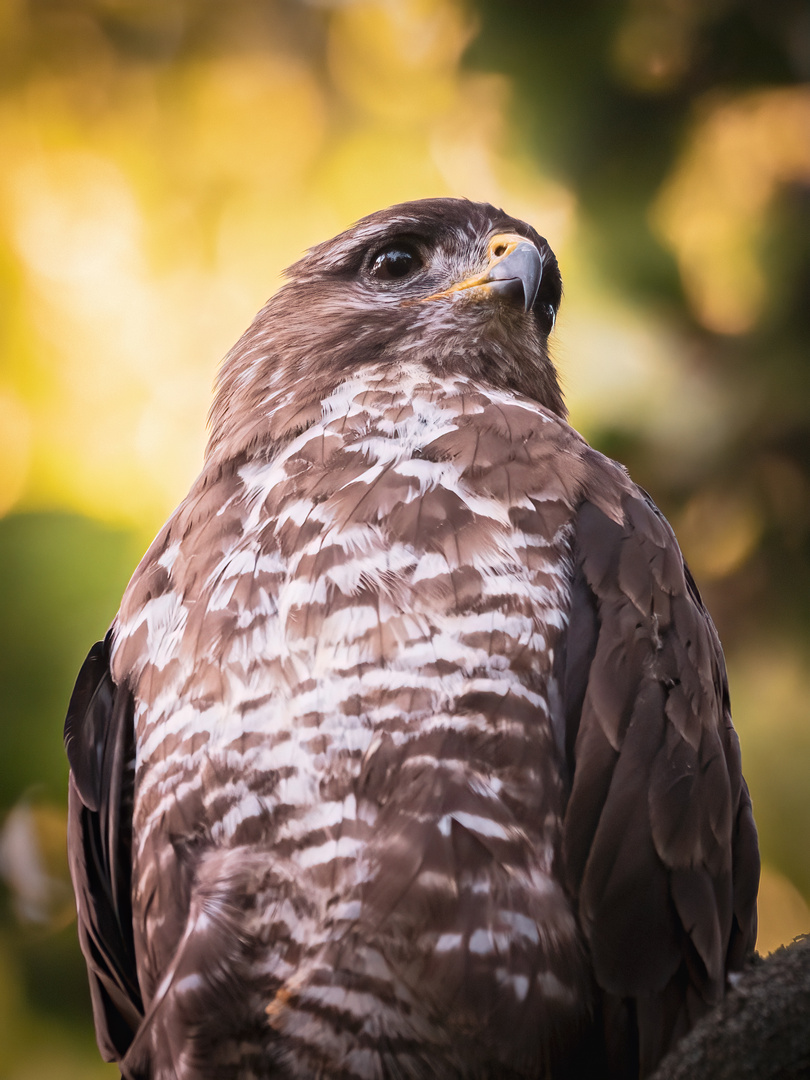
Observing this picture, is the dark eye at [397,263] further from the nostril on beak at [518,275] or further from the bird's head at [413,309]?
the nostril on beak at [518,275]

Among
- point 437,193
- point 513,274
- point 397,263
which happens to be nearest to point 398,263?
point 397,263

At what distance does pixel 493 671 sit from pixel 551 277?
1.42 metres

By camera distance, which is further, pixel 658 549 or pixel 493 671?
pixel 658 549

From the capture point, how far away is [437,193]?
3.57m

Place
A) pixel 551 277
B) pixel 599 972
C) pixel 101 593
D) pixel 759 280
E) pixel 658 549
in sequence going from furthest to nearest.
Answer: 1. pixel 759 280
2. pixel 101 593
3. pixel 551 277
4. pixel 658 549
5. pixel 599 972

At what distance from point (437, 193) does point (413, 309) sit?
4.57 ft

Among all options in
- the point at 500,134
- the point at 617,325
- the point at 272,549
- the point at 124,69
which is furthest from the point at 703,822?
the point at 124,69

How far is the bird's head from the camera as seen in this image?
2312 mm

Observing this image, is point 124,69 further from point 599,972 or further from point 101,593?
point 599,972

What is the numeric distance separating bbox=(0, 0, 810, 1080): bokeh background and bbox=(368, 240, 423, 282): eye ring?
0.69 metres

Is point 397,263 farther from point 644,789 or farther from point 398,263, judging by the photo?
point 644,789

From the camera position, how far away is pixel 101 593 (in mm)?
3094

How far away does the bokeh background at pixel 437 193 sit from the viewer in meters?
3.03

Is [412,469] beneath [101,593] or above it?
beneath
